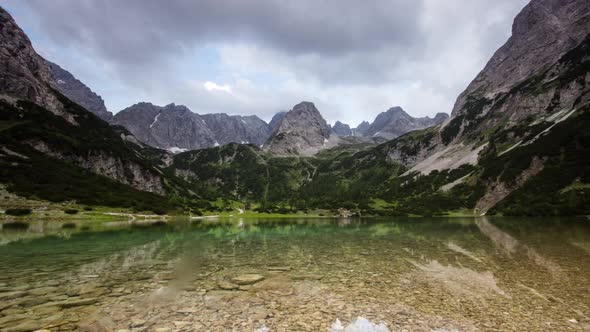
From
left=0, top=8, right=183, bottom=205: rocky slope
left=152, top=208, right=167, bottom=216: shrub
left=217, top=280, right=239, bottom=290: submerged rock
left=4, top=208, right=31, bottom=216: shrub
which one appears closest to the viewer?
left=217, top=280, right=239, bottom=290: submerged rock

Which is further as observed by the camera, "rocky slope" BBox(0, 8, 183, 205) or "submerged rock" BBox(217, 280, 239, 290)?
"rocky slope" BBox(0, 8, 183, 205)

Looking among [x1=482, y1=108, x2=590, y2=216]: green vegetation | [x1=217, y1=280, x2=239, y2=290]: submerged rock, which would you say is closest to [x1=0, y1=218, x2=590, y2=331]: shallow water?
[x1=217, y1=280, x2=239, y2=290]: submerged rock

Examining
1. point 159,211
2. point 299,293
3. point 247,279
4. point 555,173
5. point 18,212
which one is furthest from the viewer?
point 159,211

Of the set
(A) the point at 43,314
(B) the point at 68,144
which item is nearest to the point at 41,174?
(B) the point at 68,144

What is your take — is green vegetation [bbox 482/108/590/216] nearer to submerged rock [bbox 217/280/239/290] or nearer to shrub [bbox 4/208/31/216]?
submerged rock [bbox 217/280/239/290]

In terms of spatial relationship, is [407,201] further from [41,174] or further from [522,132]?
[41,174]

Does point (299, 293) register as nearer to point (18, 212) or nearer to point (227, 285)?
point (227, 285)

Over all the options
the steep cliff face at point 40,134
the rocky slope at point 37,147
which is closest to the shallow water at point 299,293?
the rocky slope at point 37,147

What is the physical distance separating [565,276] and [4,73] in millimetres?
268485

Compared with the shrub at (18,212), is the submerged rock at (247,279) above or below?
below

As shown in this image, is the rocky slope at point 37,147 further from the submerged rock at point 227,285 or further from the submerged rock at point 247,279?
the submerged rock at point 227,285

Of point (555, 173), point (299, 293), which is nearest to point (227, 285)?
point (299, 293)

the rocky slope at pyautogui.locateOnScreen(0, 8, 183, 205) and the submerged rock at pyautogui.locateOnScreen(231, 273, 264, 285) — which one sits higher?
the rocky slope at pyautogui.locateOnScreen(0, 8, 183, 205)

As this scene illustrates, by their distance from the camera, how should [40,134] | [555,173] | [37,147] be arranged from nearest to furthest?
1. [555,173]
2. [37,147]
3. [40,134]
